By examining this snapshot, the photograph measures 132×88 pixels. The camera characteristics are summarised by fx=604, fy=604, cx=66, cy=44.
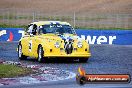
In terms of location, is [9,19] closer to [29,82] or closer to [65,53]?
[65,53]

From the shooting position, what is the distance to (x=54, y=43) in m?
20.9

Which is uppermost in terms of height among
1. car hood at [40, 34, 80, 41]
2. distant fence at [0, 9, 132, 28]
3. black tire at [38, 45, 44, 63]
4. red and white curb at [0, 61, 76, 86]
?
car hood at [40, 34, 80, 41]

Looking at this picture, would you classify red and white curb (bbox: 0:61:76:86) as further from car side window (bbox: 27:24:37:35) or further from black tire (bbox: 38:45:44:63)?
car side window (bbox: 27:24:37:35)

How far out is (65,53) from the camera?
20.9m

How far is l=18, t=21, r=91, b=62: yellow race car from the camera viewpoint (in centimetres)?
2084

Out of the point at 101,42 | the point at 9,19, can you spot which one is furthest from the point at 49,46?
the point at 9,19

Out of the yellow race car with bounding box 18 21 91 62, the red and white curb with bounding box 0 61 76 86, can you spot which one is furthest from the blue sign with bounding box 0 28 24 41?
the red and white curb with bounding box 0 61 76 86

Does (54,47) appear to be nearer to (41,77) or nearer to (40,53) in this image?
A: (40,53)

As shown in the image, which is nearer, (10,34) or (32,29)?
(32,29)

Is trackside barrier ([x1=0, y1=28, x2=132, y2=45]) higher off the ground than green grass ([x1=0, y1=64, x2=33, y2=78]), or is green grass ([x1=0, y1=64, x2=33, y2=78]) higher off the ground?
green grass ([x1=0, y1=64, x2=33, y2=78])

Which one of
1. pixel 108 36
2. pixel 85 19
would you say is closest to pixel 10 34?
pixel 108 36

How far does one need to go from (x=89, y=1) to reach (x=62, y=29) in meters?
58.8

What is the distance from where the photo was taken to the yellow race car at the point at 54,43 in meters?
20.8

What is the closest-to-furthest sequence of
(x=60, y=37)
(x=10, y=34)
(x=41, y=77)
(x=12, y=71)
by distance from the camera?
(x=41, y=77)
(x=12, y=71)
(x=60, y=37)
(x=10, y=34)
